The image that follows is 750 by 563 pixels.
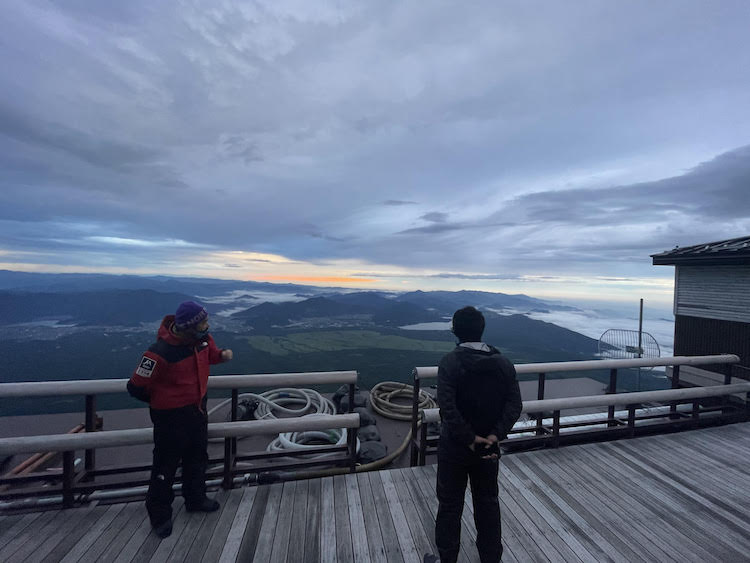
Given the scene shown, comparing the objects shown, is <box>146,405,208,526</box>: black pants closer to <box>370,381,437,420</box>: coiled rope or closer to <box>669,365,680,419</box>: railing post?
<box>370,381,437,420</box>: coiled rope

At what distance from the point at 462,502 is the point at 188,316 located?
113 inches

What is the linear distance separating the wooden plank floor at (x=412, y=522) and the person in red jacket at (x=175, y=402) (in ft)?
0.75

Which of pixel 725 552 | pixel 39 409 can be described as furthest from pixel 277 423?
pixel 39 409

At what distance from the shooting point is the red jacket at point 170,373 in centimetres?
290

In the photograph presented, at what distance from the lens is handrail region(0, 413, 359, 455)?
2.99 metres

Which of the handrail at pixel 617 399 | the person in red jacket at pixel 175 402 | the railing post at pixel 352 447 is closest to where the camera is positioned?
the person in red jacket at pixel 175 402

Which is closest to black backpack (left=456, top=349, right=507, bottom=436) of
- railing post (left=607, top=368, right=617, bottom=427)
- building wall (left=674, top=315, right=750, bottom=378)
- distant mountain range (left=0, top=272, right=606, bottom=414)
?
railing post (left=607, top=368, right=617, bottom=427)

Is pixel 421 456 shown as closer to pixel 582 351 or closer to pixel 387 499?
pixel 387 499

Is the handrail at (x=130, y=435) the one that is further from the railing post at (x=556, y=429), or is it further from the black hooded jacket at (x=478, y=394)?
the railing post at (x=556, y=429)

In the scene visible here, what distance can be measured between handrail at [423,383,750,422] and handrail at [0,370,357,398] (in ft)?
4.42

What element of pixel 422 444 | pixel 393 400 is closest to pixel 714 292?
pixel 422 444

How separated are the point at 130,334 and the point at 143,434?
150191 millimetres

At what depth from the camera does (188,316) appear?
3.03m

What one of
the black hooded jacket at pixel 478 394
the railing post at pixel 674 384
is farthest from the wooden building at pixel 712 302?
the black hooded jacket at pixel 478 394
